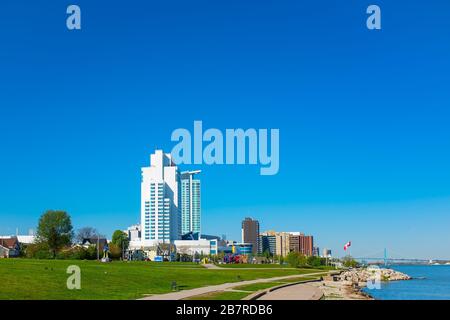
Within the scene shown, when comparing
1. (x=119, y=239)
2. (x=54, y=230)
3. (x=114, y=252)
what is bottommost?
(x=114, y=252)

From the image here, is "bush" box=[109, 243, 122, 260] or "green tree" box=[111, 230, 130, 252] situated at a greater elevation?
"green tree" box=[111, 230, 130, 252]

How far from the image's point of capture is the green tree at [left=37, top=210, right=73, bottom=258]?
106062mm

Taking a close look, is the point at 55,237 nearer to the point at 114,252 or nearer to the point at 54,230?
the point at 54,230


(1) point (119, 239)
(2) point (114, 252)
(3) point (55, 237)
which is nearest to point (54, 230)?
(3) point (55, 237)

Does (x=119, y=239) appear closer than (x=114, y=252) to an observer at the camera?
No

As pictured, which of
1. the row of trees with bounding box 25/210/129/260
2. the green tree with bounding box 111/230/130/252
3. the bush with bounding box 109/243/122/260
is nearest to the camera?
the row of trees with bounding box 25/210/129/260

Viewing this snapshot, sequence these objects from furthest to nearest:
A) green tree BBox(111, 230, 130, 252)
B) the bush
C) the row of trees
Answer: green tree BBox(111, 230, 130, 252), the bush, the row of trees

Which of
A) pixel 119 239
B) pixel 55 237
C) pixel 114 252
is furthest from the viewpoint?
pixel 119 239

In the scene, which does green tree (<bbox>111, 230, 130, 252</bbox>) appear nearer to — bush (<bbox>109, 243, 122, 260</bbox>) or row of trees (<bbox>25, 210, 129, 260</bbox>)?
bush (<bbox>109, 243, 122, 260</bbox>)

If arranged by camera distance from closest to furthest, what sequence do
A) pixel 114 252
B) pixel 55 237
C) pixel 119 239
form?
pixel 55 237 < pixel 114 252 < pixel 119 239

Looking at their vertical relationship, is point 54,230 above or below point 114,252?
above

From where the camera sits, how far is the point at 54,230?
107 meters

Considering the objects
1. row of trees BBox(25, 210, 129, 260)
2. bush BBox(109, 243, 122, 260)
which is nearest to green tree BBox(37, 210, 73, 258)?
row of trees BBox(25, 210, 129, 260)
